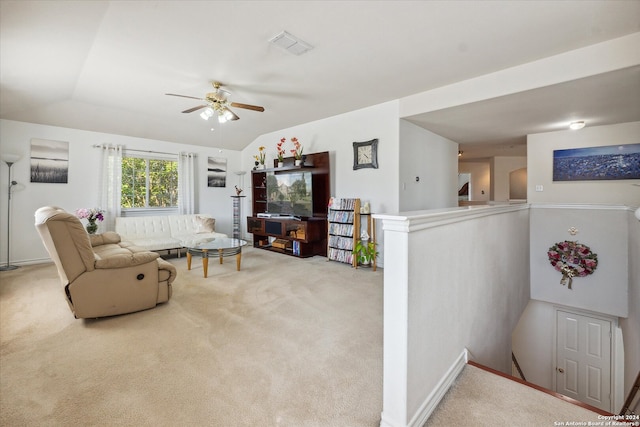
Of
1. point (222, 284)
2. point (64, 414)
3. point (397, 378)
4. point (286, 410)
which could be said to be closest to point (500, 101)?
point (397, 378)

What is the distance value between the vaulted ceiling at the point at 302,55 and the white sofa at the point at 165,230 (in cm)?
203

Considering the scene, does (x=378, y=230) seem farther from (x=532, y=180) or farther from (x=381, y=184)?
(x=532, y=180)

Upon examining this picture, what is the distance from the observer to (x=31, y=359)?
1987mm

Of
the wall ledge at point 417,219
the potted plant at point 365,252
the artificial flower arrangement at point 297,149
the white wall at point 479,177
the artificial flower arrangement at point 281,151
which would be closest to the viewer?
the wall ledge at point 417,219

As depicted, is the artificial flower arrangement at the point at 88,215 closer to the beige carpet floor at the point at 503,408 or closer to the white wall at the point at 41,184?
the white wall at the point at 41,184

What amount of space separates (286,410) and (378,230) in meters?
3.43

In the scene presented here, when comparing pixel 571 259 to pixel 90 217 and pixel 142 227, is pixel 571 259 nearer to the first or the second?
pixel 142 227

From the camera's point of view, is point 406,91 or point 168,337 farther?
point 406,91

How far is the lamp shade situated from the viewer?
431cm

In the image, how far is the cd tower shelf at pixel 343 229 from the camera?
4.68 metres

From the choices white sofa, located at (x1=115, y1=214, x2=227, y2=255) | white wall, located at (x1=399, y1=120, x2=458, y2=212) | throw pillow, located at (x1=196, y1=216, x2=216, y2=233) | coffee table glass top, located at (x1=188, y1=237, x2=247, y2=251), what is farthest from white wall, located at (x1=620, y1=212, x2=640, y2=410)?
throw pillow, located at (x1=196, y1=216, x2=216, y2=233)

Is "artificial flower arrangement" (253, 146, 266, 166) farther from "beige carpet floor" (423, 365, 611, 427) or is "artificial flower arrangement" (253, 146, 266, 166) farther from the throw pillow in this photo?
"beige carpet floor" (423, 365, 611, 427)

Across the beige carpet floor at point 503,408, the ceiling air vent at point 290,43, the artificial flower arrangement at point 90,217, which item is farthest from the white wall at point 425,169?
the artificial flower arrangement at point 90,217

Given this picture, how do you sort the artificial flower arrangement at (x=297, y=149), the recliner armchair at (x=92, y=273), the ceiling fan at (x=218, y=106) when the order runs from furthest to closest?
1. the artificial flower arrangement at (x=297, y=149)
2. the ceiling fan at (x=218, y=106)
3. the recliner armchair at (x=92, y=273)
